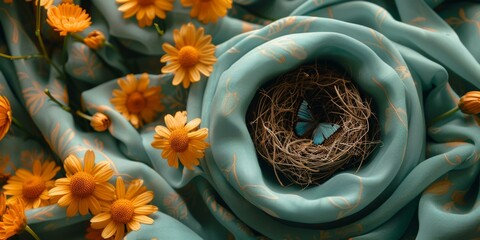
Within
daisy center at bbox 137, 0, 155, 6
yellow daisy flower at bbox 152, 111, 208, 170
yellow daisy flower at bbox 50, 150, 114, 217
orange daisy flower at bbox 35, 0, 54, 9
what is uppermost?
orange daisy flower at bbox 35, 0, 54, 9

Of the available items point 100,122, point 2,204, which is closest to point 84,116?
point 100,122

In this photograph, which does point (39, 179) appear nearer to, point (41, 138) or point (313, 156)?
point (41, 138)

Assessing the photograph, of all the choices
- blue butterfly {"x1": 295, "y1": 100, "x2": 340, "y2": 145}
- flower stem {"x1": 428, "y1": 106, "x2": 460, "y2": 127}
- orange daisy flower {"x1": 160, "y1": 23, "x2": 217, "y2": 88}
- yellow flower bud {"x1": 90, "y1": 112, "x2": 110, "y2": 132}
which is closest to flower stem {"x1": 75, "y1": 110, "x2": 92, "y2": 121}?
yellow flower bud {"x1": 90, "y1": 112, "x2": 110, "y2": 132}

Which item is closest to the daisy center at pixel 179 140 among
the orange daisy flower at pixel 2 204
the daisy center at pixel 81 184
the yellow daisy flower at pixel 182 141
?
the yellow daisy flower at pixel 182 141

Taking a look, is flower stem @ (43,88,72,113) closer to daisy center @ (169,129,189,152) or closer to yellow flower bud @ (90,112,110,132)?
yellow flower bud @ (90,112,110,132)

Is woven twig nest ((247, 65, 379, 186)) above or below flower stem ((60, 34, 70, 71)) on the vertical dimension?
below

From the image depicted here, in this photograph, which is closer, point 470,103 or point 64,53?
point 470,103

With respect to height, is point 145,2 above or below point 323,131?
above

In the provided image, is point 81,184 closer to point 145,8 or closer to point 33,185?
point 33,185
